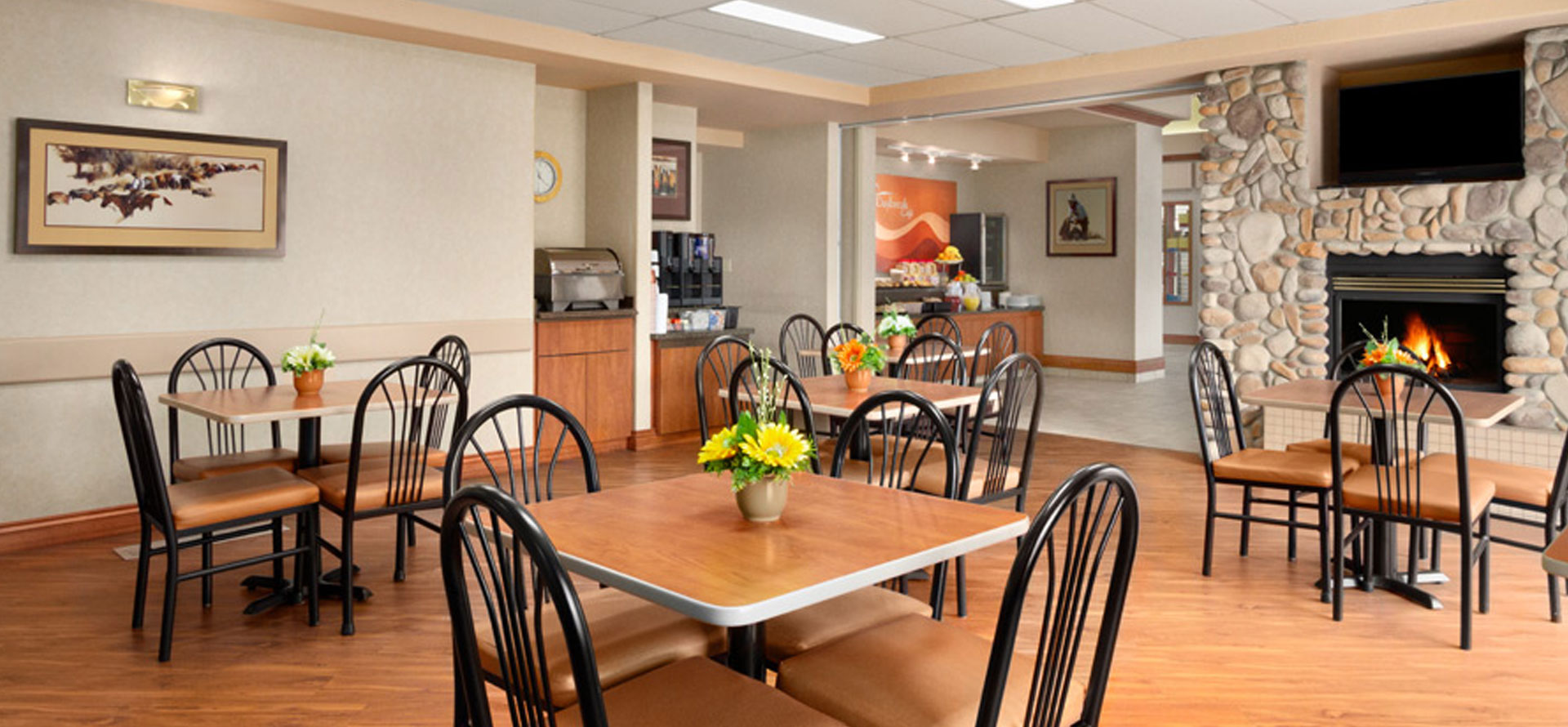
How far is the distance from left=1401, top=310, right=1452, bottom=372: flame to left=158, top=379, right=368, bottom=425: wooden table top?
553cm

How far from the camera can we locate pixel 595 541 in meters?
2.07

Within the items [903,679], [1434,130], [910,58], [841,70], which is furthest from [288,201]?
[1434,130]

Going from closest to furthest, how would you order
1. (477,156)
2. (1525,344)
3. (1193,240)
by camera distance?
1. (1525,344)
2. (477,156)
3. (1193,240)

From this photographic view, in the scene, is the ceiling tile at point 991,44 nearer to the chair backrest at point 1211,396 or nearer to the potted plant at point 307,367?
the chair backrest at point 1211,396

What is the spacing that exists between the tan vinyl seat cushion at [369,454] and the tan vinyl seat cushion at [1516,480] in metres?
3.75

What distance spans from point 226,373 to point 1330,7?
5691 mm

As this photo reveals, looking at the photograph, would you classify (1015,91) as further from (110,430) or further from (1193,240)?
(1193,240)

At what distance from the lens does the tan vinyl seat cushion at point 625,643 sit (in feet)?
6.88

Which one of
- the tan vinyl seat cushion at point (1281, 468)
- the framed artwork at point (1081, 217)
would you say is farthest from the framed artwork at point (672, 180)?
the framed artwork at point (1081, 217)

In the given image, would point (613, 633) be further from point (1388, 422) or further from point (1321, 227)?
point (1321, 227)

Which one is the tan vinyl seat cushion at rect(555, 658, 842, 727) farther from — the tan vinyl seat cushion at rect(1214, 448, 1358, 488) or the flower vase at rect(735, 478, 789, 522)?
the tan vinyl seat cushion at rect(1214, 448, 1358, 488)

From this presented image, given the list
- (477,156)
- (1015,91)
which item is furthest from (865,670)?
(1015,91)

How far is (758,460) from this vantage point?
2.12m

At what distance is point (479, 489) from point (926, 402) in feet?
4.89
